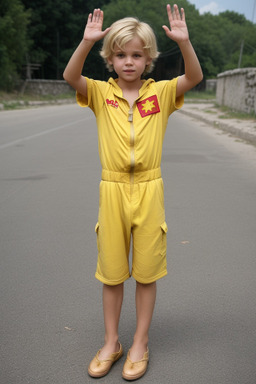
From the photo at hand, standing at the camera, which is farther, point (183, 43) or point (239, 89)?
point (239, 89)

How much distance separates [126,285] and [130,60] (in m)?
1.74

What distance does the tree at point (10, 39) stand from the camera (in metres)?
40.0

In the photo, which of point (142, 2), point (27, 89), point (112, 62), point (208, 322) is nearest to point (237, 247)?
point (208, 322)

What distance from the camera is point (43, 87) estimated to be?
49562mm

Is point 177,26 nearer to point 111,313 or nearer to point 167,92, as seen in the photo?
point 167,92

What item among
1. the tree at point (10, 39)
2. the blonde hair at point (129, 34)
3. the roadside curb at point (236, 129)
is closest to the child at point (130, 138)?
the blonde hair at point (129, 34)

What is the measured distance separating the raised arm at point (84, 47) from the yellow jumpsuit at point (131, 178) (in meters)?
0.08

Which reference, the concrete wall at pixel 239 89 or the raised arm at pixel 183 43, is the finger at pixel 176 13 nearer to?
the raised arm at pixel 183 43

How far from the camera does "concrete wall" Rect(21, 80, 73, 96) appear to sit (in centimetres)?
4794

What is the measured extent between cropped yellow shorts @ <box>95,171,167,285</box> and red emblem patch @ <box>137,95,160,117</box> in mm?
300

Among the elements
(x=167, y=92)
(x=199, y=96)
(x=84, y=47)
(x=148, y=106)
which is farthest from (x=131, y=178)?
(x=199, y=96)

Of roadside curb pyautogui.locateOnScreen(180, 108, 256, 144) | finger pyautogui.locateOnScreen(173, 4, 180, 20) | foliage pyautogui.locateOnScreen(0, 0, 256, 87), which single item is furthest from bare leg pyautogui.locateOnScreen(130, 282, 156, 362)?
foliage pyautogui.locateOnScreen(0, 0, 256, 87)

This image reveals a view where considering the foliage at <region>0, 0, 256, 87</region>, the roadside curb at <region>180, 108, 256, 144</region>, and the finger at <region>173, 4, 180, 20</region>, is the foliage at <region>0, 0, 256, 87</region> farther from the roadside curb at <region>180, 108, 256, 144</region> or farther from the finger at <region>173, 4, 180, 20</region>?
the finger at <region>173, 4, 180, 20</region>

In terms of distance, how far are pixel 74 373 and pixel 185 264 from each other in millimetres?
1613
